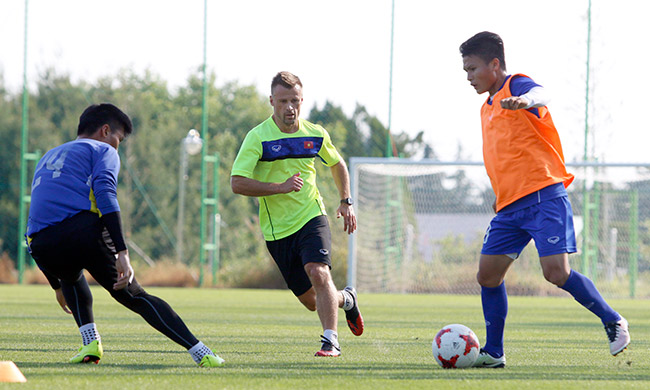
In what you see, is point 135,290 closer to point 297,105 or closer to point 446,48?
point 297,105

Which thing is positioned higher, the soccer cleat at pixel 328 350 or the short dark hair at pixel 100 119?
the short dark hair at pixel 100 119

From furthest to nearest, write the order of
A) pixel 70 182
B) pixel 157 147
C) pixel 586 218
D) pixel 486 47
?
pixel 157 147
pixel 586 218
pixel 486 47
pixel 70 182

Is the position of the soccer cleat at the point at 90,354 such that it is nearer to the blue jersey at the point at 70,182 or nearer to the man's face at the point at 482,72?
the blue jersey at the point at 70,182

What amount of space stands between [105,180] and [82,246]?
38cm

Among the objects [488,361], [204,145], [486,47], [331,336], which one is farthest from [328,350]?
[204,145]

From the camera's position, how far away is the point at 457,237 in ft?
66.1

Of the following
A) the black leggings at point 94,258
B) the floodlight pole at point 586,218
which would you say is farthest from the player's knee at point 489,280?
the floodlight pole at point 586,218

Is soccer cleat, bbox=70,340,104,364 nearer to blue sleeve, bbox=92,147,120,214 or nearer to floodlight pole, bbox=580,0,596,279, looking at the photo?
blue sleeve, bbox=92,147,120,214

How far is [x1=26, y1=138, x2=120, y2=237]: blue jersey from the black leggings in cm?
5

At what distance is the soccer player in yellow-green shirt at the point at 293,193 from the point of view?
233 inches

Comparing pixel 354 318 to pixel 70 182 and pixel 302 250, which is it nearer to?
pixel 302 250

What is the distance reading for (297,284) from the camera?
6336mm

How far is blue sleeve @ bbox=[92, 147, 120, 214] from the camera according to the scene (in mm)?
4723

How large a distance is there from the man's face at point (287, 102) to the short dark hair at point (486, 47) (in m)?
1.18
